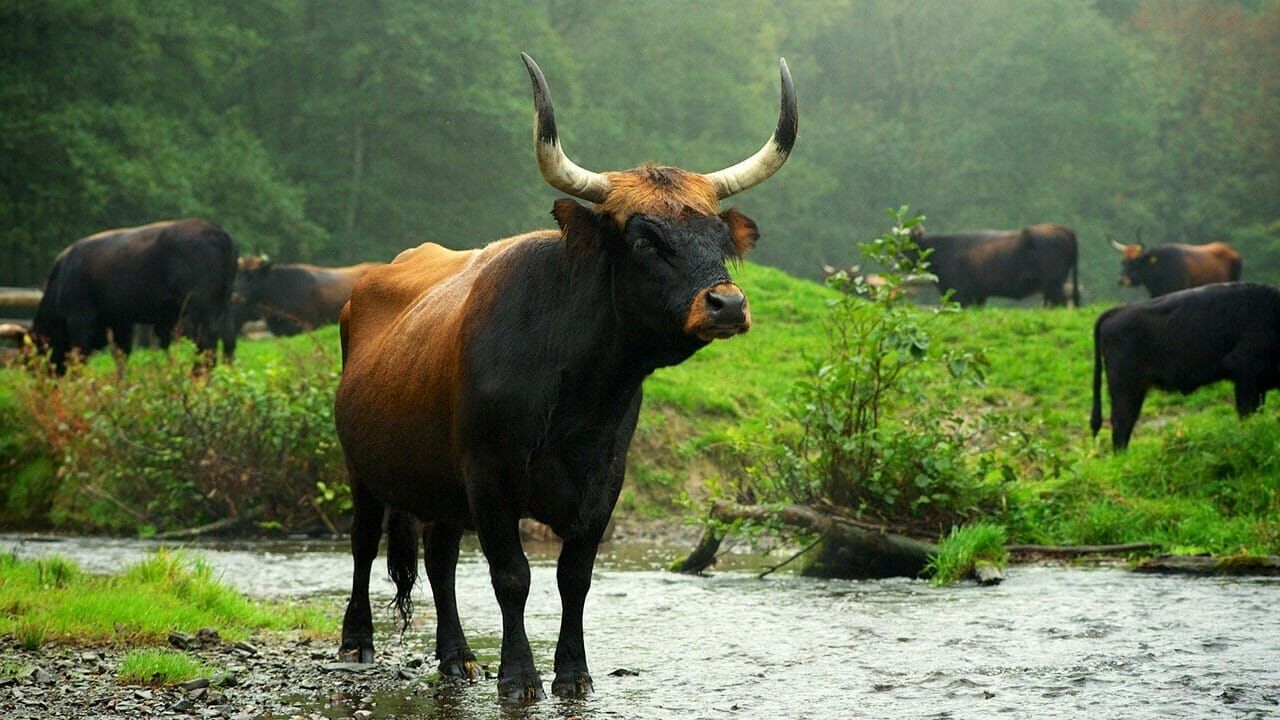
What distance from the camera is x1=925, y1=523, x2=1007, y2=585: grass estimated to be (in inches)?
417

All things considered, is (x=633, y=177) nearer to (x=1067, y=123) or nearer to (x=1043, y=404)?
(x=1043, y=404)

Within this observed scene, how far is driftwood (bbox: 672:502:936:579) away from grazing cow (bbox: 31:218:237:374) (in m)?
10.4

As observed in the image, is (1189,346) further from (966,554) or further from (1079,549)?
(966,554)

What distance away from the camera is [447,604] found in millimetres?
7504

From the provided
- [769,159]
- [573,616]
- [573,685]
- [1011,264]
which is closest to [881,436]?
[769,159]

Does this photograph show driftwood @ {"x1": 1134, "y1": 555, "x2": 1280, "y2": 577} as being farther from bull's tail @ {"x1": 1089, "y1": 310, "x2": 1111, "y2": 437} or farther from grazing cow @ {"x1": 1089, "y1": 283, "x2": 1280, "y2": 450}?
bull's tail @ {"x1": 1089, "y1": 310, "x2": 1111, "y2": 437}

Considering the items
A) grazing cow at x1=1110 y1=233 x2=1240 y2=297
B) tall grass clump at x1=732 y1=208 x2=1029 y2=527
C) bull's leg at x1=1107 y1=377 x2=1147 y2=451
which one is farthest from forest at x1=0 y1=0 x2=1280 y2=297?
tall grass clump at x1=732 y1=208 x2=1029 y2=527

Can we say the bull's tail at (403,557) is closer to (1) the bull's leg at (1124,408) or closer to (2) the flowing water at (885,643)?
(2) the flowing water at (885,643)

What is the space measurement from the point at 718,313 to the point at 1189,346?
35.8 ft

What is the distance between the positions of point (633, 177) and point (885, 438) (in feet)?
18.2

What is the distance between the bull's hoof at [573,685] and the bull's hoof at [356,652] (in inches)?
56.3

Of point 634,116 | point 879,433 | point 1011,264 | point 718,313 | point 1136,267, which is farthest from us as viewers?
point 634,116

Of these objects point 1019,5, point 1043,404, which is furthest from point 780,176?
point 1043,404

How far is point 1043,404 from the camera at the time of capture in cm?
1858
